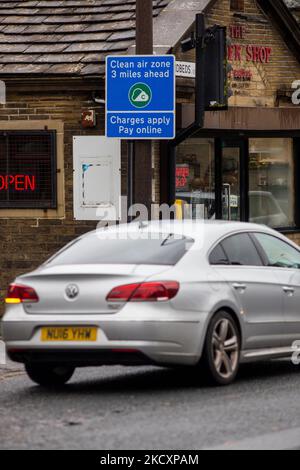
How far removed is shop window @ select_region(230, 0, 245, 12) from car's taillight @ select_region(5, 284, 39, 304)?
11581 mm

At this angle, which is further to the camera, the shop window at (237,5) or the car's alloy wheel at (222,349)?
the shop window at (237,5)

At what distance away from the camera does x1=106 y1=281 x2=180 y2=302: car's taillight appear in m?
10.7

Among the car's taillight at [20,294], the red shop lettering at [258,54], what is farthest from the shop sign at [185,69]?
the car's taillight at [20,294]

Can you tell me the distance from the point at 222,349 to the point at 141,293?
3.24ft

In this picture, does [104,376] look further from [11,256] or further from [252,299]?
[11,256]

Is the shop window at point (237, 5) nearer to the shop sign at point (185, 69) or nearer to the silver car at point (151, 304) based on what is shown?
the shop sign at point (185, 69)

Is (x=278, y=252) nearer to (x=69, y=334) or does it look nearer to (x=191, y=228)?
(x=191, y=228)

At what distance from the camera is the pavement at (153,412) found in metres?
8.52

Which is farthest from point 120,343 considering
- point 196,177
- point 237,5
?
point 237,5

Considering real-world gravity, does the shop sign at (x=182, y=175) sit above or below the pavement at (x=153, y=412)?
above

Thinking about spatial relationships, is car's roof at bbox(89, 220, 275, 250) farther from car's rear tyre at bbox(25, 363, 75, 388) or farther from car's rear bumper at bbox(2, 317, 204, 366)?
car's rear tyre at bbox(25, 363, 75, 388)

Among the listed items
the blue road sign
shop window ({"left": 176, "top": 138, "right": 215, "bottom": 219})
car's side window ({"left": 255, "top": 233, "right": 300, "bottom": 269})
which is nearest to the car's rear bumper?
car's side window ({"left": 255, "top": 233, "right": 300, "bottom": 269})

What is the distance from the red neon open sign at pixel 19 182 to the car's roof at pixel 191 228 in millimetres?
7989

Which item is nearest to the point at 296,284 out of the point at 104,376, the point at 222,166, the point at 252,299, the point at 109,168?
the point at 252,299
